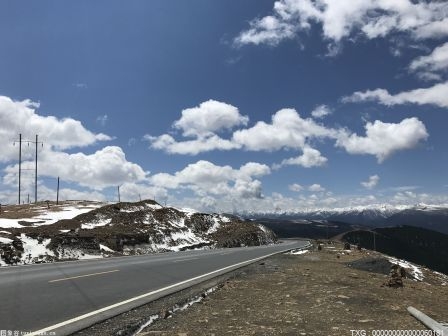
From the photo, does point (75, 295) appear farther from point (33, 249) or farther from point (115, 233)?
point (115, 233)

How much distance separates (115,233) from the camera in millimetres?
43000

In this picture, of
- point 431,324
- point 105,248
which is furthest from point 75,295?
point 105,248

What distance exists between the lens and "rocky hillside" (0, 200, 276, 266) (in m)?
→ 30.3

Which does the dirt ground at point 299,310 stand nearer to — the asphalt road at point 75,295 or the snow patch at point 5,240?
the asphalt road at point 75,295

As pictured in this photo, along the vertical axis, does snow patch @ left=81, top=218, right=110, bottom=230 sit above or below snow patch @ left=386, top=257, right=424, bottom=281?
above

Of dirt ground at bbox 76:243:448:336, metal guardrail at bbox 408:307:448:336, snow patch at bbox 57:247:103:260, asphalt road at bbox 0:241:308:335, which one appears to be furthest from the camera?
snow patch at bbox 57:247:103:260

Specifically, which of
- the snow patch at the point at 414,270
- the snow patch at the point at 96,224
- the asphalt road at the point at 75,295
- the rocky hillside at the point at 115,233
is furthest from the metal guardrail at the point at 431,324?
the snow patch at the point at 96,224

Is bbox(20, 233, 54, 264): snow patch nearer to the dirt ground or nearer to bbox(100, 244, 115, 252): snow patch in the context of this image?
bbox(100, 244, 115, 252): snow patch

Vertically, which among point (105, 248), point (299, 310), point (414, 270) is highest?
point (299, 310)

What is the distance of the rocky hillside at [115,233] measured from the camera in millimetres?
30297

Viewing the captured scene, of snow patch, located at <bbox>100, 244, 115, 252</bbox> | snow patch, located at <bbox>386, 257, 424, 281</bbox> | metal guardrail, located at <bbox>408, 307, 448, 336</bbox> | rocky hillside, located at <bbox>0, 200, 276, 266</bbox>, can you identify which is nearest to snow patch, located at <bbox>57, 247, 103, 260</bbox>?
rocky hillside, located at <bbox>0, 200, 276, 266</bbox>

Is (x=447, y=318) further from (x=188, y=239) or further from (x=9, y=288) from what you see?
(x=188, y=239)

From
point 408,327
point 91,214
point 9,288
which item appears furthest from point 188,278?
point 91,214

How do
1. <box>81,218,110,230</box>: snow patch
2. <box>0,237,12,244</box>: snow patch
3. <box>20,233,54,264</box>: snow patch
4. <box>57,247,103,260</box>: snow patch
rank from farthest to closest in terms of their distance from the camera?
<box>81,218,110,230</box>: snow patch < <box>57,247,103,260</box>: snow patch < <box>0,237,12,244</box>: snow patch < <box>20,233,54,264</box>: snow patch
